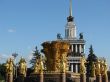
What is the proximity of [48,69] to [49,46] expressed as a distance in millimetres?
2766

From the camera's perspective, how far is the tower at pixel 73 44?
3799 inches

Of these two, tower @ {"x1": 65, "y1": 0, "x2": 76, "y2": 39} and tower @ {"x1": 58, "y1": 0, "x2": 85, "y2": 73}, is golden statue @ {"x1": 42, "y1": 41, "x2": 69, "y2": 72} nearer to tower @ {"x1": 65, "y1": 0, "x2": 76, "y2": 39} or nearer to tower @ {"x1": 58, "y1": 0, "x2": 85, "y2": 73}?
tower @ {"x1": 58, "y1": 0, "x2": 85, "y2": 73}

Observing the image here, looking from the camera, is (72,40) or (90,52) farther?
(72,40)

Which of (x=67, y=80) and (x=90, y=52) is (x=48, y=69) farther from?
(x=90, y=52)

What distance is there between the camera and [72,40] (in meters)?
102

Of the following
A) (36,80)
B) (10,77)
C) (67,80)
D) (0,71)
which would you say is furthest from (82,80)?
(0,71)

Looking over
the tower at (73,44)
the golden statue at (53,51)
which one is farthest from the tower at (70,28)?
the golden statue at (53,51)

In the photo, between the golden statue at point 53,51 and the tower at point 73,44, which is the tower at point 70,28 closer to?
the tower at point 73,44

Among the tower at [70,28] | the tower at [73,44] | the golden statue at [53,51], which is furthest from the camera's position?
the tower at [70,28]

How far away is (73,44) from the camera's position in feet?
335

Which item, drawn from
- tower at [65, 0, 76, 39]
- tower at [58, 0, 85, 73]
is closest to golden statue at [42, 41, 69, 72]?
tower at [58, 0, 85, 73]

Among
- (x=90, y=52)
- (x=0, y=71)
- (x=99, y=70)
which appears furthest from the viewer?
(x=90, y=52)

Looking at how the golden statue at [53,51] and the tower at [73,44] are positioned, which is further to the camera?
the tower at [73,44]

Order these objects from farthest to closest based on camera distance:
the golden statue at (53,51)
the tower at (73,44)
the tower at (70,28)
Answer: the tower at (70,28) → the tower at (73,44) → the golden statue at (53,51)
